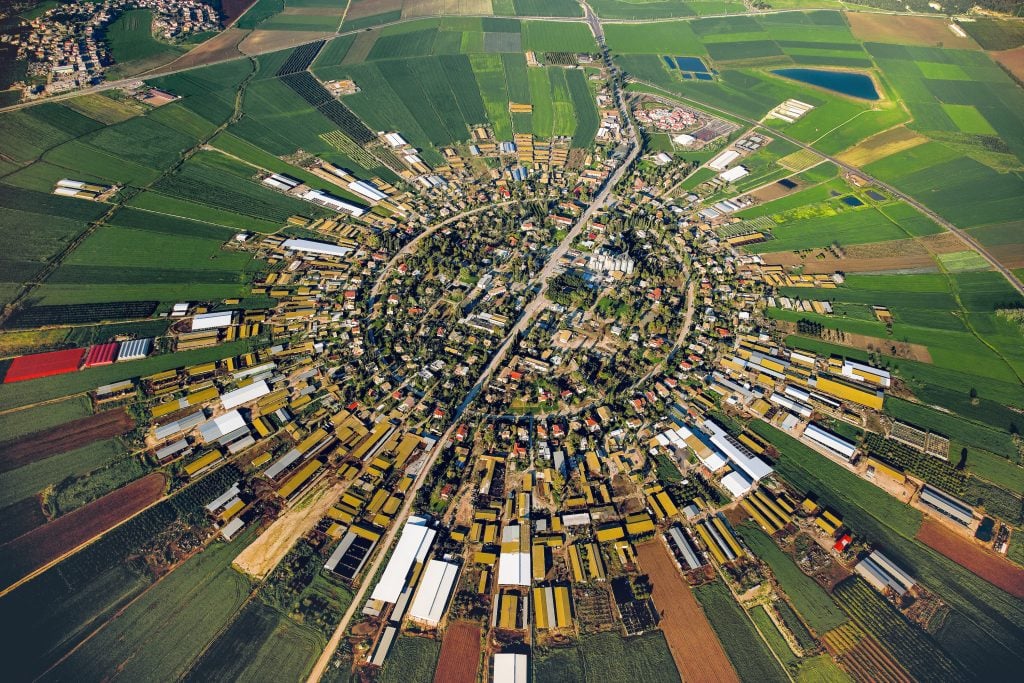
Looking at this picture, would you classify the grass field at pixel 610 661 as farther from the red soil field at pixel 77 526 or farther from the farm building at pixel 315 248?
the farm building at pixel 315 248

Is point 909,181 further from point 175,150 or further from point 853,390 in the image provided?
point 175,150

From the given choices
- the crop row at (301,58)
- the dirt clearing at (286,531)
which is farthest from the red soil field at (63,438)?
the crop row at (301,58)

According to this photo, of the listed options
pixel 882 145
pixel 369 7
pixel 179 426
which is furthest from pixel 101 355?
pixel 882 145

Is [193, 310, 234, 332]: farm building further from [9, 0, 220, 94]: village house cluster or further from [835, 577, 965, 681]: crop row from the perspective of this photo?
[9, 0, 220, 94]: village house cluster

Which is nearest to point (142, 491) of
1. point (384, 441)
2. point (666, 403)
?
point (384, 441)

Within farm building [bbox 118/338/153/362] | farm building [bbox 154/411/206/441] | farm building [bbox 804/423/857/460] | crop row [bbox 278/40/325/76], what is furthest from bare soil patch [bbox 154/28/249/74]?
farm building [bbox 804/423/857/460]

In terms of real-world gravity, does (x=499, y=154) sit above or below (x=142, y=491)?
above
